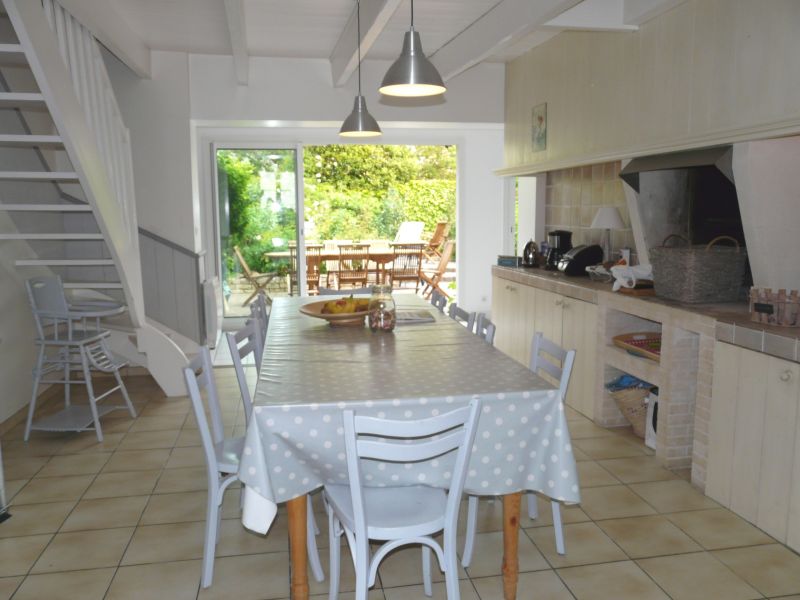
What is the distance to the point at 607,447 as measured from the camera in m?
3.77

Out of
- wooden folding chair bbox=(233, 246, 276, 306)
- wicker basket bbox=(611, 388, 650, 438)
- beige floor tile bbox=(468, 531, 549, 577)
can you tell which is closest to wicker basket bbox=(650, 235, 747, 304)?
wicker basket bbox=(611, 388, 650, 438)

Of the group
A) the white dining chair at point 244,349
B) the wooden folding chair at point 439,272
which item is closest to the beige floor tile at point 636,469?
the white dining chair at point 244,349

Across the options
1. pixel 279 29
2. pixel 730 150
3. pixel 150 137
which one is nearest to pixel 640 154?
pixel 730 150

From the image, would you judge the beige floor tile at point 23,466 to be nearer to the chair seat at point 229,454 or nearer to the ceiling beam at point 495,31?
the chair seat at point 229,454

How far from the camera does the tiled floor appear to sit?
2.42 meters

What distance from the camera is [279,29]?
15.9 feet

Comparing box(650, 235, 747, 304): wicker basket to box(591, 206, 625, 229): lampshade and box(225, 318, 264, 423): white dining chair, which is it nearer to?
box(591, 206, 625, 229): lampshade

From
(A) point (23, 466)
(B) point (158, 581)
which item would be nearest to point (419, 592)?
(B) point (158, 581)

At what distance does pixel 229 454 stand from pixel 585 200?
11.9 ft

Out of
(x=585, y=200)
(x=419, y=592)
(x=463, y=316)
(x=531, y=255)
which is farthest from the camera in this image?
(x=531, y=255)

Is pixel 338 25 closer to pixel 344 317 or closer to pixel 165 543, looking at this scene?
pixel 344 317

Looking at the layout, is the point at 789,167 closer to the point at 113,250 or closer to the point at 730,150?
the point at 730,150

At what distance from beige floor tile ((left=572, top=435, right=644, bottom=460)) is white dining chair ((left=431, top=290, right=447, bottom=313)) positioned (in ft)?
3.65

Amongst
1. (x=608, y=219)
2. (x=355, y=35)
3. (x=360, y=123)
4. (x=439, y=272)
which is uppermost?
(x=355, y=35)
